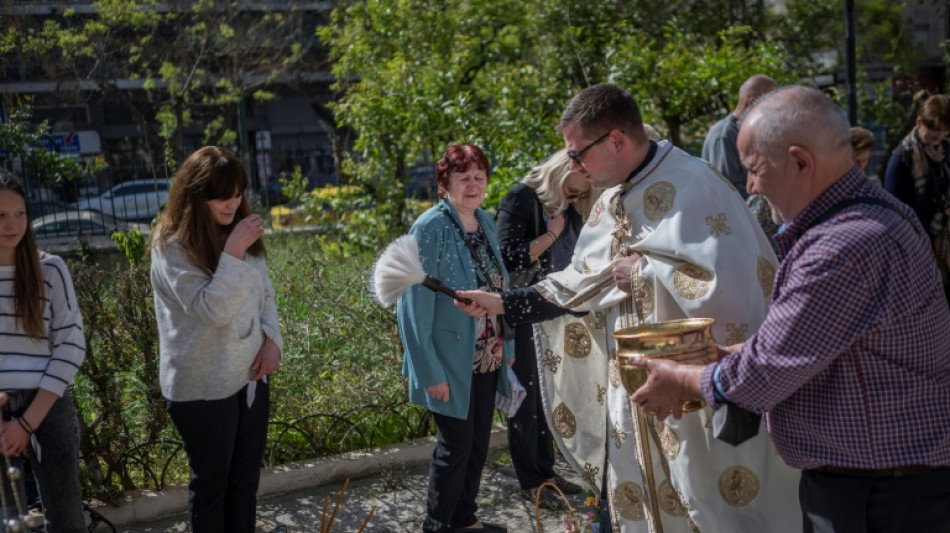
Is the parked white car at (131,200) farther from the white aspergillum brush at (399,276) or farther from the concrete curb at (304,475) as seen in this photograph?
the white aspergillum brush at (399,276)

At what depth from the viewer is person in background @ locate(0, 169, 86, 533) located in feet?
12.2

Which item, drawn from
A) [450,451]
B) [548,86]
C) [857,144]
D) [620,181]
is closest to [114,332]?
[450,451]

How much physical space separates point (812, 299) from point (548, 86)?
294 inches

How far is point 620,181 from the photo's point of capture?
3555 millimetres

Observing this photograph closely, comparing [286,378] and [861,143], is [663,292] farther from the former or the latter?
[861,143]

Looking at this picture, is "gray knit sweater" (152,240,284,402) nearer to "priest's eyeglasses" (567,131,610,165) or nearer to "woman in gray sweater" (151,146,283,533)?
"woman in gray sweater" (151,146,283,533)

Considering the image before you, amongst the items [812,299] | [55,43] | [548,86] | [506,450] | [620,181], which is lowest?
[506,450]

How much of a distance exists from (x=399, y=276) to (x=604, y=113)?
3.71 feet

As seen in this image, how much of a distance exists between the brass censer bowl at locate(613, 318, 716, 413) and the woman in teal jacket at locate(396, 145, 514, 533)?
5.69ft

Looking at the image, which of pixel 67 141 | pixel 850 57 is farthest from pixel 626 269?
pixel 67 141

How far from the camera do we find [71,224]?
31.4 feet

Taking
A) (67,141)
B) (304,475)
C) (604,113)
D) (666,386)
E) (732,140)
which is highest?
(67,141)

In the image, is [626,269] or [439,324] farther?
[439,324]

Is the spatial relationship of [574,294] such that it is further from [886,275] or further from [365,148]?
[365,148]
